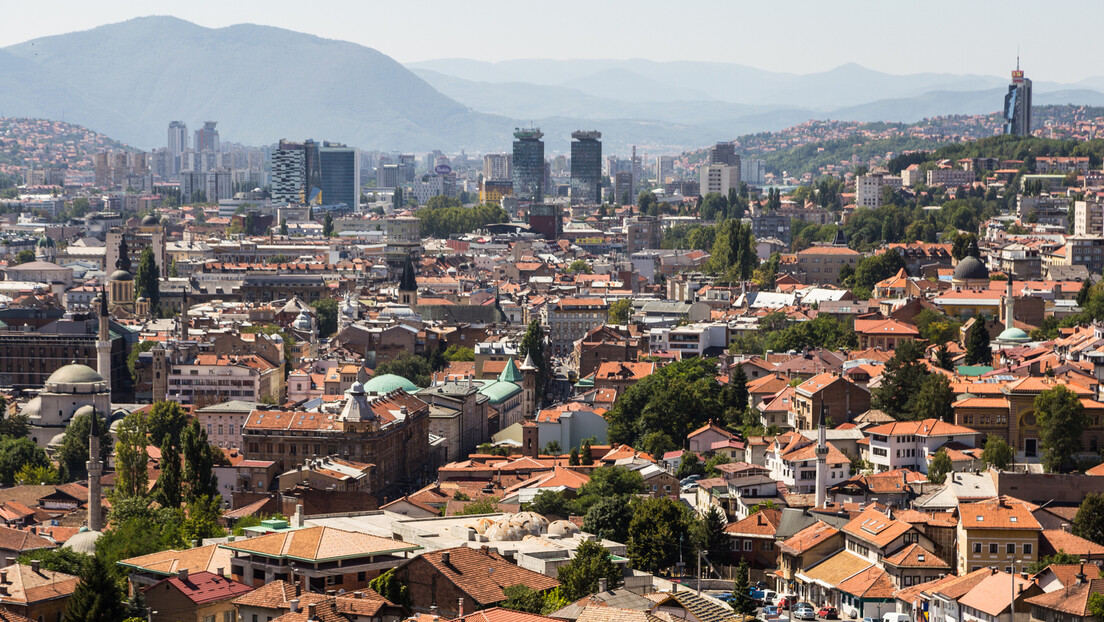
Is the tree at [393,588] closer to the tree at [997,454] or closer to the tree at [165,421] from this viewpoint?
the tree at [997,454]

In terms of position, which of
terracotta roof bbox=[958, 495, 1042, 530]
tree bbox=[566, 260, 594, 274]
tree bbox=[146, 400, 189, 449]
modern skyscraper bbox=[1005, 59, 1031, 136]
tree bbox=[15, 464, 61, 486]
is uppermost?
modern skyscraper bbox=[1005, 59, 1031, 136]

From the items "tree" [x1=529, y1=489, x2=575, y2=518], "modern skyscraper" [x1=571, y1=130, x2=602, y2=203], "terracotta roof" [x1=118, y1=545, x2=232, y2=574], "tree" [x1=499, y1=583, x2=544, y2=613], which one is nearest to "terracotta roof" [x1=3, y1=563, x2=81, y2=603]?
"terracotta roof" [x1=118, y1=545, x2=232, y2=574]

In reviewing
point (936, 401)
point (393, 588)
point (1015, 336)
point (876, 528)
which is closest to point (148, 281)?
point (1015, 336)

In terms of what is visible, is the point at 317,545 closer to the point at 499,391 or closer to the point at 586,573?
the point at 586,573

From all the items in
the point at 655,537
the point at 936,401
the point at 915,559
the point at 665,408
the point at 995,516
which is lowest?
the point at 915,559

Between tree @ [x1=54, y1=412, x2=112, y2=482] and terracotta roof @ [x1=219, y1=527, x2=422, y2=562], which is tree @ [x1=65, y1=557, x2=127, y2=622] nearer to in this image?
terracotta roof @ [x1=219, y1=527, x2=422, y2=562]

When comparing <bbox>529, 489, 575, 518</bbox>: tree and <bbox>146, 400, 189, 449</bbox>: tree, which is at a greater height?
<bbox>529, 489, 575, 518</bbox>: tree

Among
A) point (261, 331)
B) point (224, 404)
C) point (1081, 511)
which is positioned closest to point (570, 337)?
point (261, 331)
